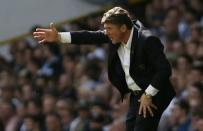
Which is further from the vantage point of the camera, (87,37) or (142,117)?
(87,37)

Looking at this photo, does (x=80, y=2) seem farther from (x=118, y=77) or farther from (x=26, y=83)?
(x=118, y=77)

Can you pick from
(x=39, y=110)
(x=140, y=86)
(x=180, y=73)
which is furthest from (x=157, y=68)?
(x=39, y=110)

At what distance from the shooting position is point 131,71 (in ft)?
24.0

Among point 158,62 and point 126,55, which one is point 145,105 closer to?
point 158,62

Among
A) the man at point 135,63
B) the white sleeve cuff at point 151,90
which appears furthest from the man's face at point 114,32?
the white sleeve cuff at point 151,90

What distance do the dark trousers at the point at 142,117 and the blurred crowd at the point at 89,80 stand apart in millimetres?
1970

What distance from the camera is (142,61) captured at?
7.25 m

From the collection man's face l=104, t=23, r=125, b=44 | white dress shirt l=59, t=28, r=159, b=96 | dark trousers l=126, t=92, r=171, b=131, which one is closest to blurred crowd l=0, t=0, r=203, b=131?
dark trousers l=126, t=92, r=171, b=131

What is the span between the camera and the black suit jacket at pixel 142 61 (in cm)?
711

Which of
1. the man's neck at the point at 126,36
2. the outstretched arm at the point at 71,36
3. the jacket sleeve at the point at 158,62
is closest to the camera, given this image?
the jacket sleeve at the point at 158,62

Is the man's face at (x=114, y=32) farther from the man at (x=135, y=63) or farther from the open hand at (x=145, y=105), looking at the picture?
the open hand at (x=145, y=105)

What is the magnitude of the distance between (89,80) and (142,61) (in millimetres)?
5017

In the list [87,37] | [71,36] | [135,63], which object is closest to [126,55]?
[135,63]

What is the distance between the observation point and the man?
7.11 m
